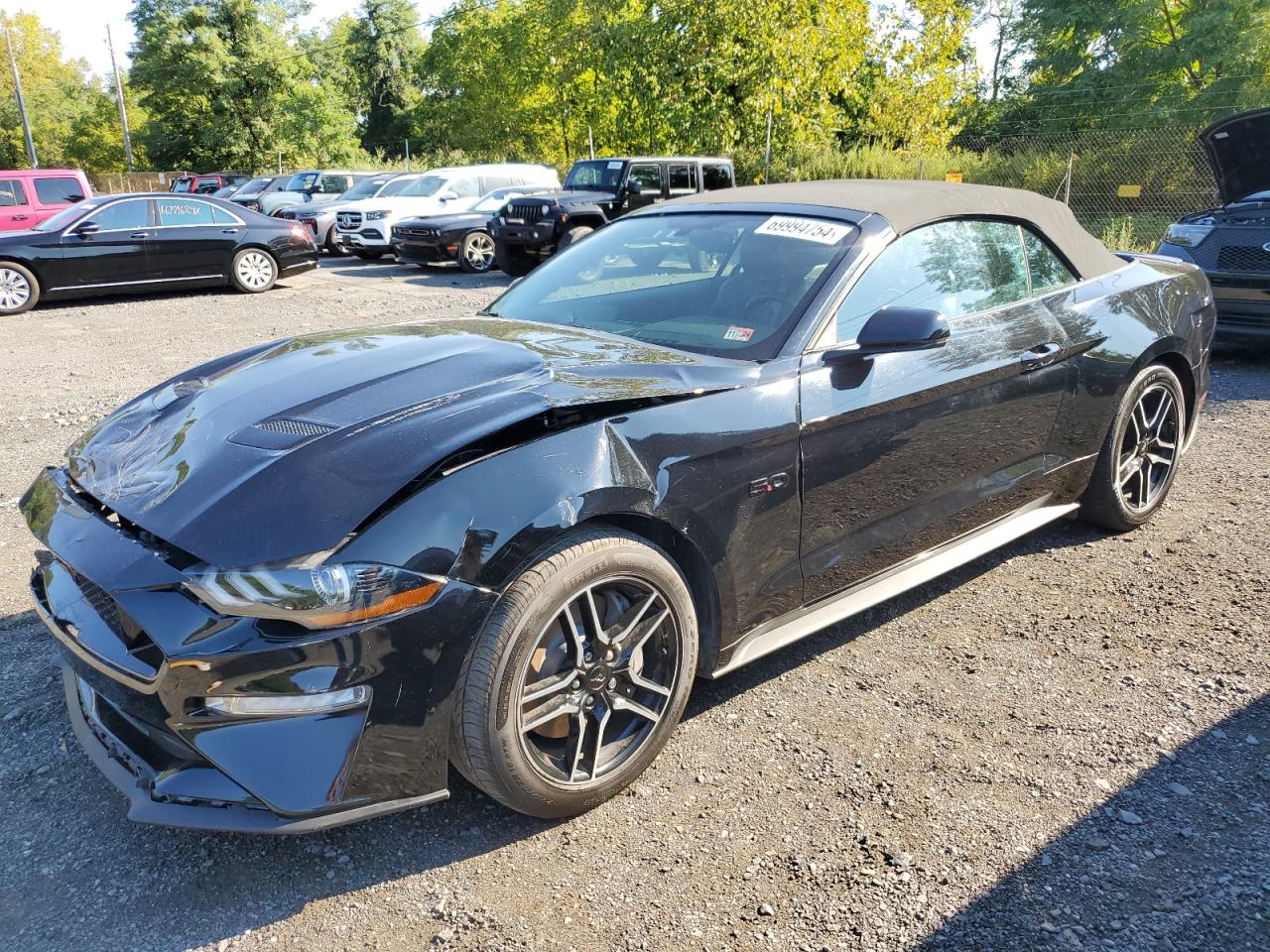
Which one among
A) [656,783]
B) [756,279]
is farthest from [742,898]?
[756,279]

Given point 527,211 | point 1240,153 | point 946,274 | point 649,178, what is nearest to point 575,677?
point 946,274

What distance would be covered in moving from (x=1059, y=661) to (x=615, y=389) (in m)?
1.94

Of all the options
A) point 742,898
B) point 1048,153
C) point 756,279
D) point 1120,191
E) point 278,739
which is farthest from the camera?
point 1048,153

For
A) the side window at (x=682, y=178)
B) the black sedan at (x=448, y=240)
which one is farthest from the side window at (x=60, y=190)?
the side window at (x=682, y=178)

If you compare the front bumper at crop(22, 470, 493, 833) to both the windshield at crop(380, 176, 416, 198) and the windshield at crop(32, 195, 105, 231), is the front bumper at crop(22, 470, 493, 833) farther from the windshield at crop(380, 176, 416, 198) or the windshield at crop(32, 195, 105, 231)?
the windshield at crop(380, 176, 416, 198)

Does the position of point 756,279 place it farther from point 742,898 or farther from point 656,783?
point 742,898

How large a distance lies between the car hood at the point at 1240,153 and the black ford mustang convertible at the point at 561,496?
228 inches

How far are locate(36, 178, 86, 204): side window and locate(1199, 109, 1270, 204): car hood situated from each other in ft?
55.7

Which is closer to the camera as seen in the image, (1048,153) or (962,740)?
(962,740)

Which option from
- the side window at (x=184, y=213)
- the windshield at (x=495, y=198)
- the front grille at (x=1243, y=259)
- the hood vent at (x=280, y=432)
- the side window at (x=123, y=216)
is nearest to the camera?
the hood vent at (x=280, y=432)

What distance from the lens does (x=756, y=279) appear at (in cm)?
322

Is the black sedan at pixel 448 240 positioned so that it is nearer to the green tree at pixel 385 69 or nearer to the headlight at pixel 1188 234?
the headlight at pixel 1188 234

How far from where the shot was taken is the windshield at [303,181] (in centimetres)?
2386

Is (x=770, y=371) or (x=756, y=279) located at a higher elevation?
(x=756, y=279)
